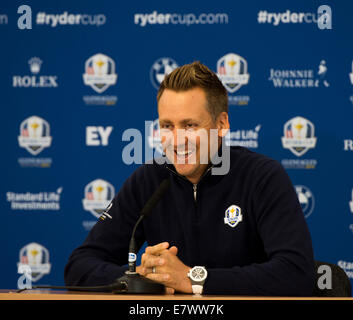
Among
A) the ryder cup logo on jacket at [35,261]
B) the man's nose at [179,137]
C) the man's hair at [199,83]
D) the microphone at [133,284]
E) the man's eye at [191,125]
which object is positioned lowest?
the ryder cup logo on jacket at [35,261]

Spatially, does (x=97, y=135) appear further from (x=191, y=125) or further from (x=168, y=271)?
(x=168, y=271)

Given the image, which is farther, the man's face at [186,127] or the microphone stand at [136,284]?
the man's face at [186,127]

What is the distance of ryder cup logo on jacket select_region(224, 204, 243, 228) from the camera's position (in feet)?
5.90

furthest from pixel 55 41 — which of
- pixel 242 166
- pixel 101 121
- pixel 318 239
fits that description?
pixel 318 239

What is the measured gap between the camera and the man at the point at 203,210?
1628 millimetres

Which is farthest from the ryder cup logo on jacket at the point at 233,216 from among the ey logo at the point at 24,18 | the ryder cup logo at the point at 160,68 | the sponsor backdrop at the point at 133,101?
the ey logo at the point at 24,18

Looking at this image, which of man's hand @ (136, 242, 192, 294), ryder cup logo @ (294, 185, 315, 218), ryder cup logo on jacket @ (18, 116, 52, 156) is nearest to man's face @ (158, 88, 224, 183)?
man's hand @ (136, 242, 192, 294)

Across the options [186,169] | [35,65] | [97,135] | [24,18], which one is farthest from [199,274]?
[24,18]

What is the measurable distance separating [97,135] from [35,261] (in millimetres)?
977

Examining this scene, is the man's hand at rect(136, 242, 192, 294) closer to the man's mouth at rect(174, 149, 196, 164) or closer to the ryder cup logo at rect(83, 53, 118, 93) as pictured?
the man's mouth at rect(174, 149, 196, 164)

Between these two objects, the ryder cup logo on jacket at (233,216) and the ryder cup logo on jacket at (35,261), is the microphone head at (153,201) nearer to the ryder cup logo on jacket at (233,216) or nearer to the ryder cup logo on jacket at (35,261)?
the ryder cup logo on jacket at (233,216)

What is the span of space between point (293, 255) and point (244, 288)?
8.4 inches

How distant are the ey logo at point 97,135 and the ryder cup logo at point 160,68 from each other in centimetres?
46
